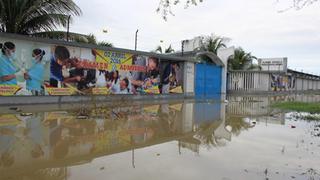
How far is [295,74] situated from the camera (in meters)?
53.8

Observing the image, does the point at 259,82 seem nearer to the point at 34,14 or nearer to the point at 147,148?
the point at 34,14

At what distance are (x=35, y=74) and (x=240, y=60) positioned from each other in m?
32.3

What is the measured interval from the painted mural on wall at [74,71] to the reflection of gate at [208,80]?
12.1ft

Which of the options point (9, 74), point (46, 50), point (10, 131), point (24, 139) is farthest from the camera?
point (46, 50)

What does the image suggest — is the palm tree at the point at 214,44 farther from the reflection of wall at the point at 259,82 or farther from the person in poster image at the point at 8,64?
the person in poster image at the point at 8,64

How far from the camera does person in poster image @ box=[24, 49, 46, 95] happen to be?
15.1 metres

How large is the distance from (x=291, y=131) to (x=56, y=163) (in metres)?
7.65

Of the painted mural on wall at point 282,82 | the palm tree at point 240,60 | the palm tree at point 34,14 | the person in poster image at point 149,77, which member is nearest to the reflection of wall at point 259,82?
the painted mural on wall at point 282,82

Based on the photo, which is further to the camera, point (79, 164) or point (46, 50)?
point (46, 50)

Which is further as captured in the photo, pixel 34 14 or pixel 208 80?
pixel 208 80

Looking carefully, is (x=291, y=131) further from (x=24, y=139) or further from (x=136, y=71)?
(x=136, y=71)

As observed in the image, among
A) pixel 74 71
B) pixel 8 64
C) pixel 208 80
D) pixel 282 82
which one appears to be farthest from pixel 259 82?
pixel 8 64

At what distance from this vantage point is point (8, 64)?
47.1 feet

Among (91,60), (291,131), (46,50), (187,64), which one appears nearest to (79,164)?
(291,131)
